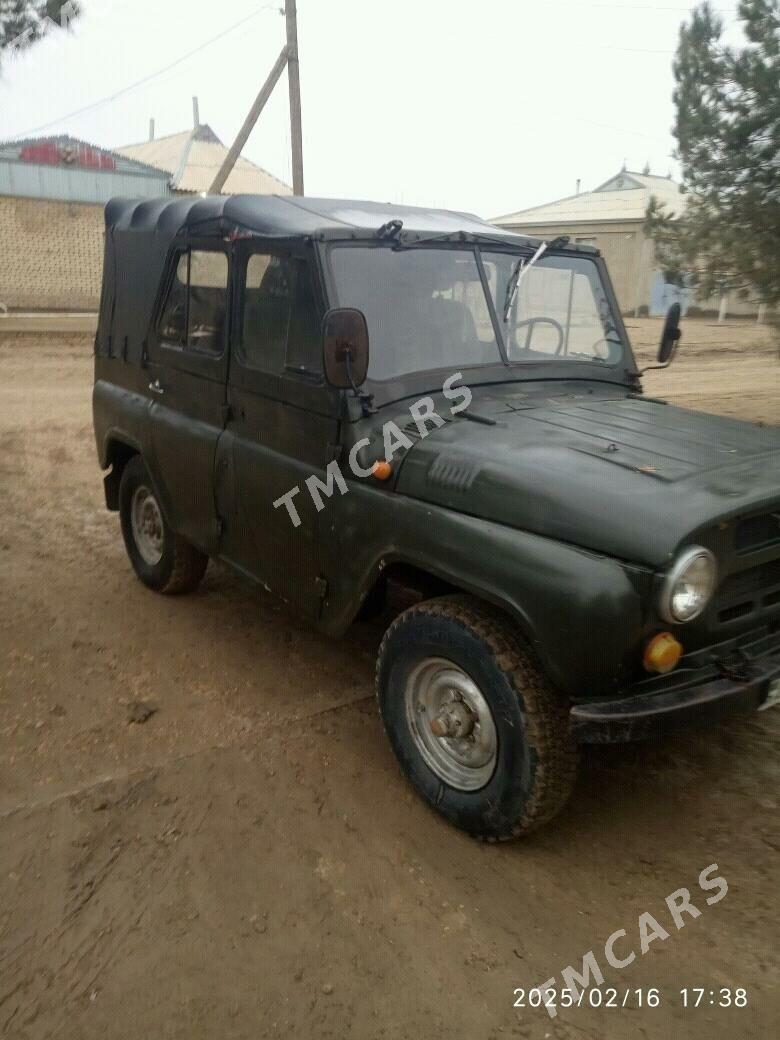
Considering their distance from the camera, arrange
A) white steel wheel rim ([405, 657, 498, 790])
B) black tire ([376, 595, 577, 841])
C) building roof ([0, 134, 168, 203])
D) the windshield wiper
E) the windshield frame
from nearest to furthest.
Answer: black tire ([376, 595, 577, 841]) < white steel wheel rim ([405, 657, 498, 790]) < the windshield frame < the windshield wiper < building roof ([0, 134, 168, 203])

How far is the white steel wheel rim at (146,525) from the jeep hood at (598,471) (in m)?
2.47


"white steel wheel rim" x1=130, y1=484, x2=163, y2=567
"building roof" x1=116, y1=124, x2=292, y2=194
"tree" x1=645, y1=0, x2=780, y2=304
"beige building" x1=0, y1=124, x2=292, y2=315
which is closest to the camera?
"white steel wheel rim" x1=130, y1=484, x2=163, y2=567

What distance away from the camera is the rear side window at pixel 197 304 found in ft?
13.6

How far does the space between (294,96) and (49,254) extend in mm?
8805

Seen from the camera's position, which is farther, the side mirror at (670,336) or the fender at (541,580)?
the side mirror at (670,336)

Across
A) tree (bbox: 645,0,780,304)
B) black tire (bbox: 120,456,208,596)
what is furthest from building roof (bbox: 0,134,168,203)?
black tire (bbox: 120,456,208,596)

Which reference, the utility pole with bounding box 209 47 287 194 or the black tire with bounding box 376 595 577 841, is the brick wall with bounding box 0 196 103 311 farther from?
the black tire with bounding box 376 595 577 841

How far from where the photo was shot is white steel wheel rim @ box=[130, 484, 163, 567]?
521 cm

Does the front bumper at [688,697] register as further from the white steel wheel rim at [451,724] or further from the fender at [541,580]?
the white steel wheel rim at [451,724]

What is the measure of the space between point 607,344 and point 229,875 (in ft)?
9.72

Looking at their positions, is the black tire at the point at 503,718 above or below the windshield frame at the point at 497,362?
below

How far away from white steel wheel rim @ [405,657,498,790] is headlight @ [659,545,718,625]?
73 centimetres

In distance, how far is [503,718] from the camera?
2818mm

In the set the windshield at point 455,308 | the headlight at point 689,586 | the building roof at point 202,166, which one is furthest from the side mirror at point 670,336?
the building roof at point 202,166
